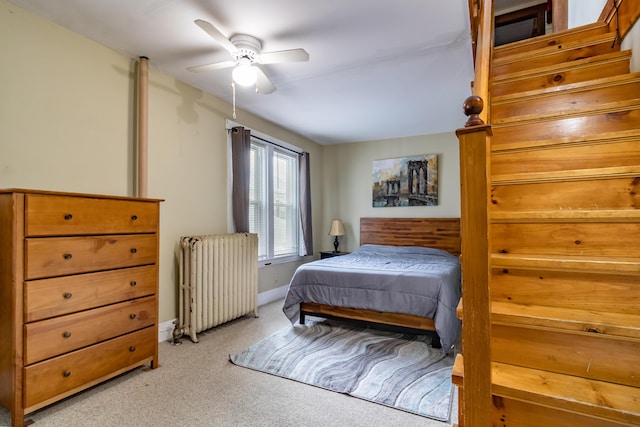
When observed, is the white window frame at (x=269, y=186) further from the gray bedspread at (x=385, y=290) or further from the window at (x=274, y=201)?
the gray bedspread at (x=385, y=290)

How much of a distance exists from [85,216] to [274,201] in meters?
2.76

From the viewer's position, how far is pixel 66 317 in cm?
184

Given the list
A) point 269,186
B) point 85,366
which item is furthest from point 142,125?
point 269,186

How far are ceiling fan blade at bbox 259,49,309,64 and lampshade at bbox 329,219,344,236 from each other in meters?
3.37

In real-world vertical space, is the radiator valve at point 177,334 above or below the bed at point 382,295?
below

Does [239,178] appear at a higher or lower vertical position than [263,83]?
lower

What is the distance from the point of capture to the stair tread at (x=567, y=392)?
887 millimetres

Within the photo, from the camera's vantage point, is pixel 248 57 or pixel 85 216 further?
pixel 248 57

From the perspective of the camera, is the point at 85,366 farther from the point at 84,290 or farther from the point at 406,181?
the point at 406,181

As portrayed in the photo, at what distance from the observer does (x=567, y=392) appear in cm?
97

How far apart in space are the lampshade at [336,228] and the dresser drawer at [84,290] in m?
3.28

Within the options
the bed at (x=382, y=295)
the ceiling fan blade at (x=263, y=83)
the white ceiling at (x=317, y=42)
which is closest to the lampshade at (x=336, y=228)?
the bed at (x=382, y=295)

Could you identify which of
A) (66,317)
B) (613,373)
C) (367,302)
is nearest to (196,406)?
(66,317)

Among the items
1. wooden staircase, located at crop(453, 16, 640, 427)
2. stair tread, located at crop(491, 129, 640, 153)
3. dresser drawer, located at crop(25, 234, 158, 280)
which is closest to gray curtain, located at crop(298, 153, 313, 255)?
dresser drawer, located at crop(25, 234, 158, 280)
